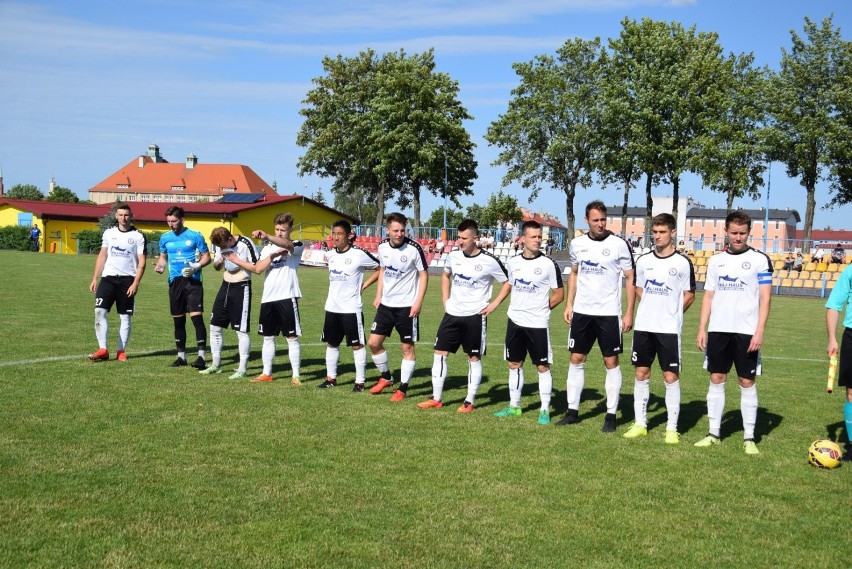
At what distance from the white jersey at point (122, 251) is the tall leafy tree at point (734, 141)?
138ft

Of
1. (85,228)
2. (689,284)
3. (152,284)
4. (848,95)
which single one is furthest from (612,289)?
(85,228)

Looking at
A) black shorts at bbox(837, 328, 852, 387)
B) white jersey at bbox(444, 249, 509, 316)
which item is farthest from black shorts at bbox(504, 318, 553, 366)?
black shorts at bbox(837, 328, 852, 387)

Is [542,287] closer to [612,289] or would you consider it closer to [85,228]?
[612,289]

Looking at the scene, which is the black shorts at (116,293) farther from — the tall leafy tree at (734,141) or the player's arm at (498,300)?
the tall leafy tree at (734,141)

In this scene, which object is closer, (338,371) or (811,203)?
(338,371)

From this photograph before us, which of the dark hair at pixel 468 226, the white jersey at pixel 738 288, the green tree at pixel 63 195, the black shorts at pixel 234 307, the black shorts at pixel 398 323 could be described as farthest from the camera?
the green tree at pixel 63 195

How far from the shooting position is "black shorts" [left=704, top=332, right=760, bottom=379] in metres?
7.80

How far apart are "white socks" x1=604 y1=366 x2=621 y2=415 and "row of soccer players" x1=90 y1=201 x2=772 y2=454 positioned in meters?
0.01

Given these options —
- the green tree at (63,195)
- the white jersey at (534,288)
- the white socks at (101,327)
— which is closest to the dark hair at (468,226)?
the white jersey at (534,288)

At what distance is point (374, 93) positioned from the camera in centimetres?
6366

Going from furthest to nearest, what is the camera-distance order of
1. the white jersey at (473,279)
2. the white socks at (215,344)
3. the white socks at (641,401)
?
the white socks at (215,344), the white jersey at (473,279), the white socks at (641,401)

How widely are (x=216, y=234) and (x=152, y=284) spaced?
1941cm

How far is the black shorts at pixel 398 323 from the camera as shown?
10.1 m

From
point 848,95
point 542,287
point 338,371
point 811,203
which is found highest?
point 848,95
